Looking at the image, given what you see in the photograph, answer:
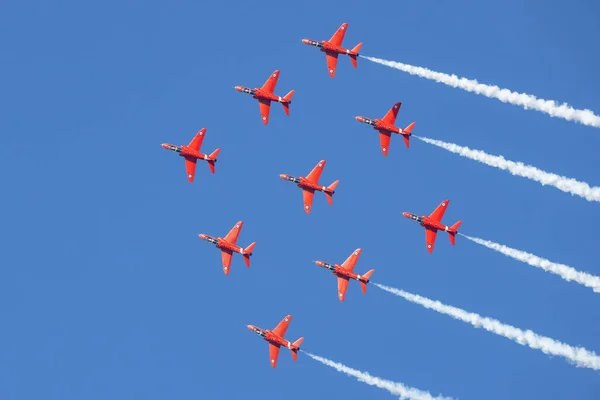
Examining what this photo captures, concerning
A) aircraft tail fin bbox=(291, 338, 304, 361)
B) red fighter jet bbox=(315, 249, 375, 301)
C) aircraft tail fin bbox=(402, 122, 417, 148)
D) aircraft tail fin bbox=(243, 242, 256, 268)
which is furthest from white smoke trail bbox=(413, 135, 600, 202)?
aircraft tail fin bbox=(291, 338, 304, 361)

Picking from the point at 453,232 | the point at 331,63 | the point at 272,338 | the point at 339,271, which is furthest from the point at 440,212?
the point at 272,338

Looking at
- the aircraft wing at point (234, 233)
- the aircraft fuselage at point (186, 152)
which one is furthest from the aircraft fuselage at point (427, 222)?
the aircraft fuselage at point (186, 152)

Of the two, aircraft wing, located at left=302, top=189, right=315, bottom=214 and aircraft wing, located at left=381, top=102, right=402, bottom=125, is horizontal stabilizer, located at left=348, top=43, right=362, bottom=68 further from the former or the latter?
aircraft wing, located at left=302, top=189, right=315, bottom=214

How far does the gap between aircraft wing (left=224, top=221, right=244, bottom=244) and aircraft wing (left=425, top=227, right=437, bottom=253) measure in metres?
17.3

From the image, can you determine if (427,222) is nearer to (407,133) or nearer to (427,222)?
(427,222)

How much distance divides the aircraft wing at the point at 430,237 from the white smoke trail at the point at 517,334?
4.69 m

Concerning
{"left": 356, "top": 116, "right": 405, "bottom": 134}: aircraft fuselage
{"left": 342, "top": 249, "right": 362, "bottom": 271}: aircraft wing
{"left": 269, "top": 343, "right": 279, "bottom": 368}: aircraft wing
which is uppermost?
{"left": 356, "top": 116, "right": 405, "bottom": 134}: aircraft fuselage

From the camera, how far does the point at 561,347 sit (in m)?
107

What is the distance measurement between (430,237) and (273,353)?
1802 centimetres

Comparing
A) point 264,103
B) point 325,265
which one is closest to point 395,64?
point 264,103

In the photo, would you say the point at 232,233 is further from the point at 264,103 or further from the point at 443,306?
the point at 443,306

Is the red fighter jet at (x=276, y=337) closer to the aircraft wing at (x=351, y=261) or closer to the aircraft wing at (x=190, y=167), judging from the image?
the aircraft wing at (x=351, y=261)

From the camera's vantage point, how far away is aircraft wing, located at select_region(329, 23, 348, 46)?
11556cm

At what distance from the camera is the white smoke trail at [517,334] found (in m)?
106
